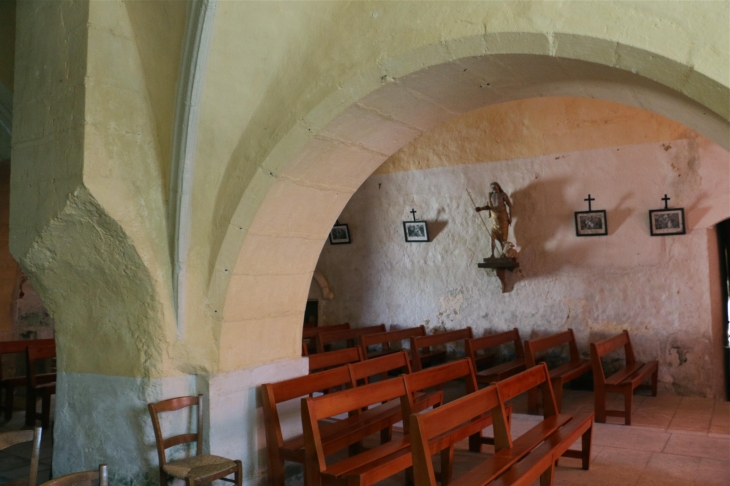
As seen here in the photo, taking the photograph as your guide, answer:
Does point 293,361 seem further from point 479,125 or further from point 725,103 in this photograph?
point 479,125

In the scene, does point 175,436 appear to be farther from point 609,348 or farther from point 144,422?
point 609,348

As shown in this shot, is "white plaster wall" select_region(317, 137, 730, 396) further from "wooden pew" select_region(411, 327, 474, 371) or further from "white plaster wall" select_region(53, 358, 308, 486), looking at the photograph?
"white plaster wall" select_region(53, 358, 308, 486)

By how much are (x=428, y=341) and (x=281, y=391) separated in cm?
275

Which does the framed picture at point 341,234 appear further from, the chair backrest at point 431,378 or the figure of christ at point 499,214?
the chair backrest at point 431,378

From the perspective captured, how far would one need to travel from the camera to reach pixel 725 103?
2.30m

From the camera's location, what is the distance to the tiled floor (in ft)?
12.5

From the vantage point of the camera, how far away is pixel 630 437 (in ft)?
15.5

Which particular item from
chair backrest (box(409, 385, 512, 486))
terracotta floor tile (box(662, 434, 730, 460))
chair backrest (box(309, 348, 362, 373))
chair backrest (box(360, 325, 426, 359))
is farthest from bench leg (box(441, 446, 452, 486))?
terracotta floor tile (box(662, 434, 730, 460))

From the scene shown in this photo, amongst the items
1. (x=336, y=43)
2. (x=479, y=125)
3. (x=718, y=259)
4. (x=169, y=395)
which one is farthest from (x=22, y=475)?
(x=718, y=259)

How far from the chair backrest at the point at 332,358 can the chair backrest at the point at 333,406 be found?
1.10 metres

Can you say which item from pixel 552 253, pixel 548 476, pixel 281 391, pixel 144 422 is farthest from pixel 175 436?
pixel 552 253

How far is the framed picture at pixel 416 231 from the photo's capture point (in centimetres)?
794

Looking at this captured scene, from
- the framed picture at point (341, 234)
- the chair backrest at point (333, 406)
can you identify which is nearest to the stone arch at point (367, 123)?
the chair backrest at point (333, 406)

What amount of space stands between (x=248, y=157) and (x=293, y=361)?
1.50 meters
